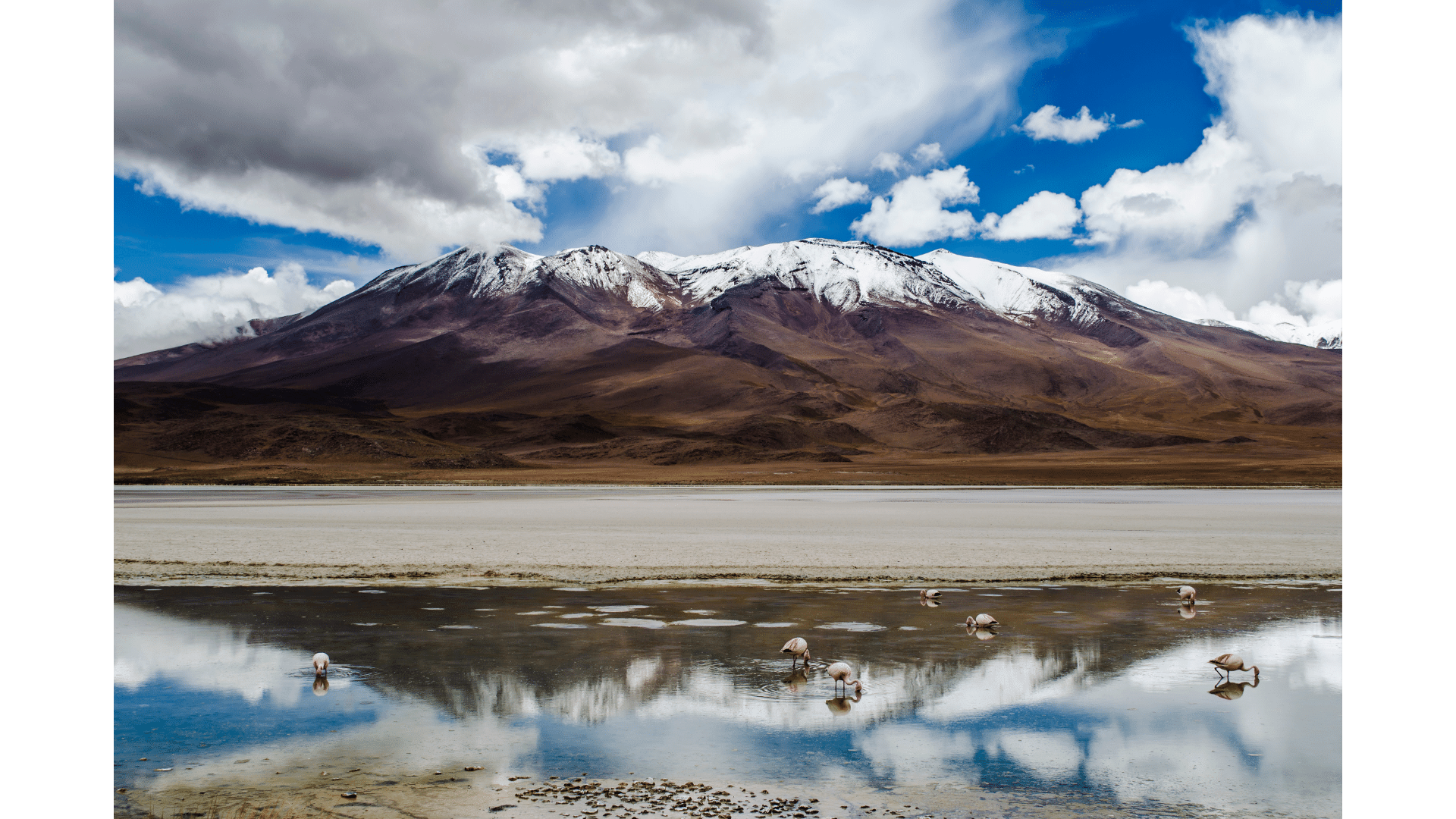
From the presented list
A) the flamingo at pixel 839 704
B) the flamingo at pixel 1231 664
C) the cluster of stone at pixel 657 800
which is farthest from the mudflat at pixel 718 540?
the cluster of stone at pixel 657 800

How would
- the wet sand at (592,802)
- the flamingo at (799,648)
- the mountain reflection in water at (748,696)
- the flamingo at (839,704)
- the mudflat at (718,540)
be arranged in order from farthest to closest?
the mudflat at (718,540) → the flamingo at (799,648) → the flamingo at (839,704) → the mountain reflection in water at (748,696) → the wet sand at (592,802)

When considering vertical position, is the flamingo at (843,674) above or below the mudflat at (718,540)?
above

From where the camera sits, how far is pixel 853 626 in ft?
47.3

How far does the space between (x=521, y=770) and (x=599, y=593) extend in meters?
10.4

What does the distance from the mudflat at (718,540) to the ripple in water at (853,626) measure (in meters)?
5.73

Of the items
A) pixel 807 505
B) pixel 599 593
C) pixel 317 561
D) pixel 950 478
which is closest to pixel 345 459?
pixel 950 478

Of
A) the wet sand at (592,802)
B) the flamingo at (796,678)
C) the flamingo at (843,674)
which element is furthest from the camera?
the flamingo at (796,678)

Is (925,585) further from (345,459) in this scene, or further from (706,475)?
(345,459)

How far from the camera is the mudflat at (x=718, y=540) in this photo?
69.7 feet

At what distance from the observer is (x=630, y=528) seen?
110 feet

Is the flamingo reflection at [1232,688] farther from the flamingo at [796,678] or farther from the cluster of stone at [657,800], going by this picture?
the cluster of stone at [657,800]

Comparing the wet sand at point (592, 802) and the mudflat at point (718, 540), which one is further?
the mudflat at point (718, 540)

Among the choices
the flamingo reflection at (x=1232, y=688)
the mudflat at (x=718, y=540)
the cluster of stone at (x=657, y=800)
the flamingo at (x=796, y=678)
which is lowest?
the mudflat at (x=718, y=540)

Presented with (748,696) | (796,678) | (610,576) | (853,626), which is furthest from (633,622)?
(610,576)
